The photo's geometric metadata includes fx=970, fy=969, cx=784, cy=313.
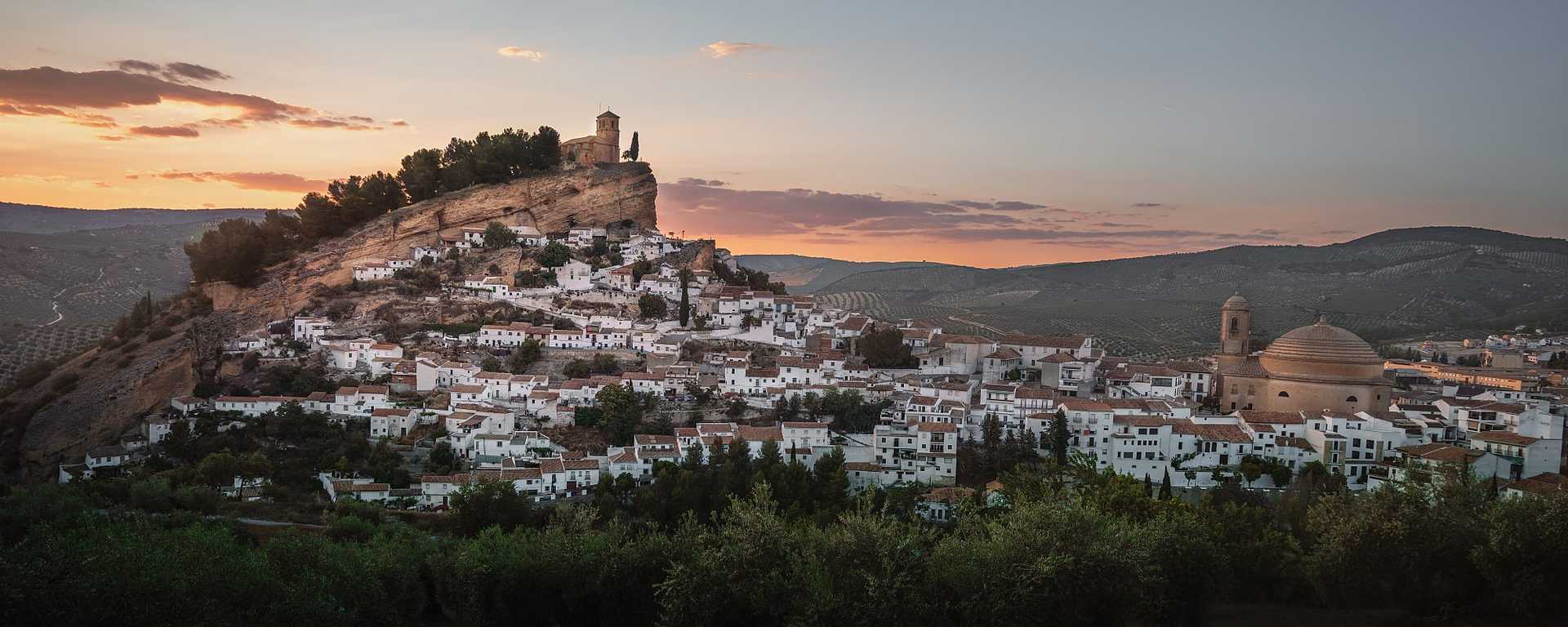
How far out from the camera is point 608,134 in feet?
152

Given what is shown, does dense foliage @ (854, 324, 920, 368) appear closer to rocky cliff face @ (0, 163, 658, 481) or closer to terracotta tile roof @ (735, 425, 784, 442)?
terracotta tile roof @ (735, 425, 784, 442)

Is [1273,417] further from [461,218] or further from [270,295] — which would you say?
[270,295]

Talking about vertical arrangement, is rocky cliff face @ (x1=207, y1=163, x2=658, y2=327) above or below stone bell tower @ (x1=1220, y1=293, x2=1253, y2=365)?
above

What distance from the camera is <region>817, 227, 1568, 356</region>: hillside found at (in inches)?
2085

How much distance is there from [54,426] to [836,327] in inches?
977

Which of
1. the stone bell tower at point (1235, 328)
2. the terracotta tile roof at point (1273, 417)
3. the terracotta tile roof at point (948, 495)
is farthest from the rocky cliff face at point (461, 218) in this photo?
the terracotta tile roof at point (1273, 417)

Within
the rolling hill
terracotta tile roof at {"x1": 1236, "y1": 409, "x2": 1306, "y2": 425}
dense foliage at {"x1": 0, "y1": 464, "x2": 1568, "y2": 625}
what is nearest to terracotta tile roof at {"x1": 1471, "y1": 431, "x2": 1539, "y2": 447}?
terracotta tile roof at {"x1": 1236, "y1": 409, "x2": 1306, "y2": 425}

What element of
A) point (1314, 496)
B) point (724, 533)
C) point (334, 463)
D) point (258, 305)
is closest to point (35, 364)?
point (258, 305)

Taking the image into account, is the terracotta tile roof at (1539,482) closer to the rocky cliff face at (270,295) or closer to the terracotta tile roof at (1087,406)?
the terracotta tile roof at (1087,406)

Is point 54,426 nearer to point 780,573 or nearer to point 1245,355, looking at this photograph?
point 780,573

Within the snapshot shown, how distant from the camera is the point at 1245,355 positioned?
3020cm

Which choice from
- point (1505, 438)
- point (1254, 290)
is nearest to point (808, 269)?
point (1254, 290)

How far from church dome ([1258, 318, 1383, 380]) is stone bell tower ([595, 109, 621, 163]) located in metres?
30.4

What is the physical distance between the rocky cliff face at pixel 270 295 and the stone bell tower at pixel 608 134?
1.16 meters
